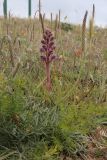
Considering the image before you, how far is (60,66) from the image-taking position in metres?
3.38

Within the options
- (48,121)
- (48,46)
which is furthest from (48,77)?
(48,121)

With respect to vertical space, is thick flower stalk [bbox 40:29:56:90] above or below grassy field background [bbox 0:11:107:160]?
above

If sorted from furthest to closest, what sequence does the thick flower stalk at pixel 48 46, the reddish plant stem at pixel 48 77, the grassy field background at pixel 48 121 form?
1. the reddish plant stem at pixel 48 77
2. the thick flower stalk at pixel 48 46
3. the grassy field background at pixel 48 121

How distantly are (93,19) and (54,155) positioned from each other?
1.04 metres

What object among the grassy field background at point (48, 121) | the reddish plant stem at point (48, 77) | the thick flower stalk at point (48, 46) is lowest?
the grassy field background at point (48, 121)

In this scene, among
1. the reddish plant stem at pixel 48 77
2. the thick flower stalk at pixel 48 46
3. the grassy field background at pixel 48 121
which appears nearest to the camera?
the grassy field background at pixel 48 121

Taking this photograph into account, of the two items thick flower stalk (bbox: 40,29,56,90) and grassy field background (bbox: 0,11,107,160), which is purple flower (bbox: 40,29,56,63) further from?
grassy field background (bbox: 0,11,107,160)

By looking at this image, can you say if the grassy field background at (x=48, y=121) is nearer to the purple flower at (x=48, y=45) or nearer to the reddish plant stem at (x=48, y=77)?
the reddish plant stem at (x=48, y=77)

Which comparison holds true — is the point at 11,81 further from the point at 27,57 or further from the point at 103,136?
the point at 27,57

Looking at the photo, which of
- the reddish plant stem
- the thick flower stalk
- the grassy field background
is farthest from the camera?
the reddish plant stem

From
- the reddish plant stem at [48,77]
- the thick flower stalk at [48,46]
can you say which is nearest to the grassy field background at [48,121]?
the reddish plant stem at [48,77]

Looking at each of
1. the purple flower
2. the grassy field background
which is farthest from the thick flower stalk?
the grassy field background

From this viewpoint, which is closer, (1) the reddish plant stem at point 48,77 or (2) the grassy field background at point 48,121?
(2) the grassy field background at point 48,121

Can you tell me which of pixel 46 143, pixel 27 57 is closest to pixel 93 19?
pixel 27 57
